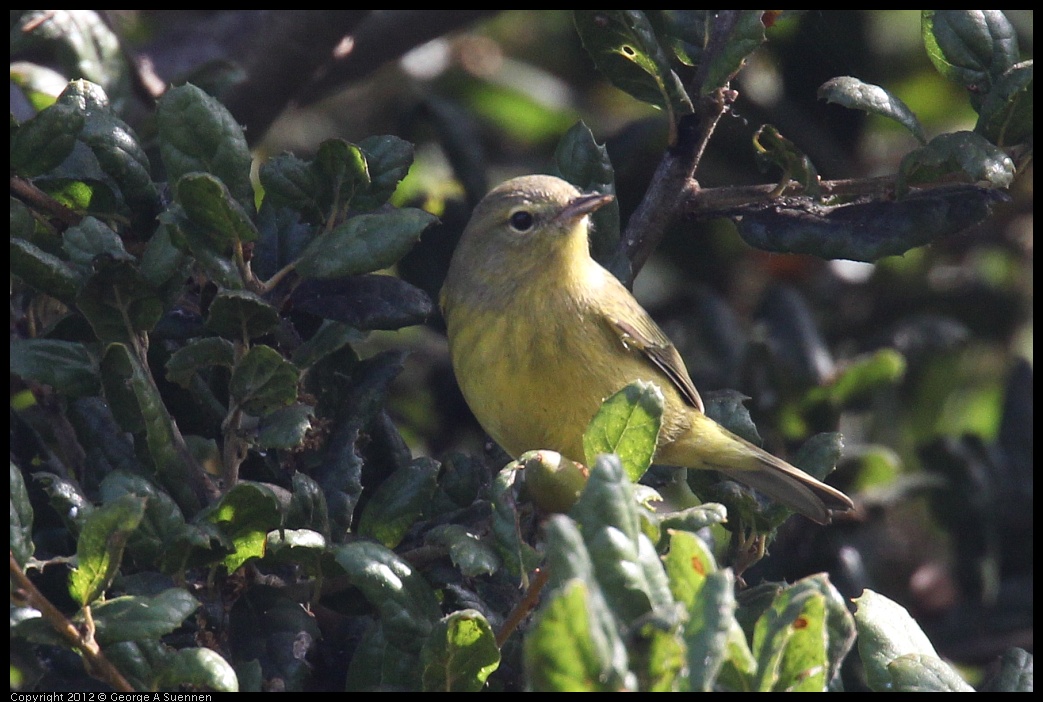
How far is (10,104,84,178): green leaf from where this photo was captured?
2.54 meters

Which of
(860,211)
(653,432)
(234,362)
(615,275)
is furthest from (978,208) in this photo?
(234,362)

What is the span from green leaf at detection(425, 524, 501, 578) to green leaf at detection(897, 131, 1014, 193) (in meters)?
1.46

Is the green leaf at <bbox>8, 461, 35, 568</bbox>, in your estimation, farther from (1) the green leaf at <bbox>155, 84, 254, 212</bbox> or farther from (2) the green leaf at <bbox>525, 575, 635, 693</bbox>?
(2) the green leaf at <bbox>525, 575, 635, 693</bbox>

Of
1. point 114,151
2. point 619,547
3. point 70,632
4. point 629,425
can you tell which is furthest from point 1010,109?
point 70,632

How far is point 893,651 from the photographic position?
224 cm

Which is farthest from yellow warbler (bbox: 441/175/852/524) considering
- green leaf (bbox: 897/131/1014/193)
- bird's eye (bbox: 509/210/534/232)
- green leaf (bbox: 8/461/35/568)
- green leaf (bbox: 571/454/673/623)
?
green leaf (bbox: 8/461/35/568)

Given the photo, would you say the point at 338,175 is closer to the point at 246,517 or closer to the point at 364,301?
the point at 364,301

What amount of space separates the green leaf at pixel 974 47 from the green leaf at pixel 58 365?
2315 mm

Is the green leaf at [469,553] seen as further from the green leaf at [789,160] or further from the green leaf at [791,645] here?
the green leaf at [789,160]

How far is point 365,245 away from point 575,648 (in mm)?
1267

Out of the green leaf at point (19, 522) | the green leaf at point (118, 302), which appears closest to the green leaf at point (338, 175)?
the green leaf at point (118, 302)

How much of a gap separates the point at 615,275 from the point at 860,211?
779 mm

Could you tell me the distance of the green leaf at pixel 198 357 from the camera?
2.49 m

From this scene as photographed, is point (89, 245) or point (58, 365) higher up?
point (89, 245)
